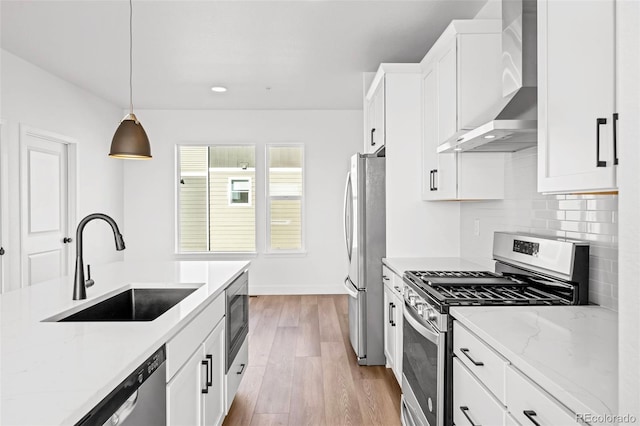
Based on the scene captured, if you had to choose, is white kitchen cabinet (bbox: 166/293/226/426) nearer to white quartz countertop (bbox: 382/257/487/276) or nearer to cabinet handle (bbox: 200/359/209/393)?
cabinet handle (bbox: 200/359/209/393)

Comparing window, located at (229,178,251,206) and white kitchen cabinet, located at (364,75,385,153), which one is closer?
white kitchen cabinet, located at (364,75,385,153)

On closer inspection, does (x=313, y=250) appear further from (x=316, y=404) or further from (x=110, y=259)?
(x=316, y=404)

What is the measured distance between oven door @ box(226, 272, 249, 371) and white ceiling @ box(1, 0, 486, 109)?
1.98 meters

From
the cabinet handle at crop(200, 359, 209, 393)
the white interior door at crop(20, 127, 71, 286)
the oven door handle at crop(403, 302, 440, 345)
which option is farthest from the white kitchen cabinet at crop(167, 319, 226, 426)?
the white interior door at crop(20, 127, 71, 286)

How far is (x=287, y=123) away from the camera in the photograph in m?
6.06

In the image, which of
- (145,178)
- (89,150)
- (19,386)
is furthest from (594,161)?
(145,178)

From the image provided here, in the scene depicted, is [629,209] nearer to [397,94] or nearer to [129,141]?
[129,141]

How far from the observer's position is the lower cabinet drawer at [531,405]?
0.97 m

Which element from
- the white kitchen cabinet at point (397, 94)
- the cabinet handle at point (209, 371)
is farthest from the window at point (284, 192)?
the cabinet handle at point (209, 371)

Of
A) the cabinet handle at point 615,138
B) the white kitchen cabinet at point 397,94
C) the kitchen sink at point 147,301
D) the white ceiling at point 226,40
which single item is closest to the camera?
the cabinet handle at point 615,138

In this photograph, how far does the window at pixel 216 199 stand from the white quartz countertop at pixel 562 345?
15.6ft

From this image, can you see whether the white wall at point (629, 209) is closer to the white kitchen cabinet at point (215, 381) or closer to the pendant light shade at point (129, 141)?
the white kitchen cabinet at point (215, 381)

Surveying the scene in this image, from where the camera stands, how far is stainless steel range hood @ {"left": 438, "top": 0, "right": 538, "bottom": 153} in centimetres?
179

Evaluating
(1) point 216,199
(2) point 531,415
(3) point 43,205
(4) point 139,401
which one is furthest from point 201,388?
(1) point 216,199
